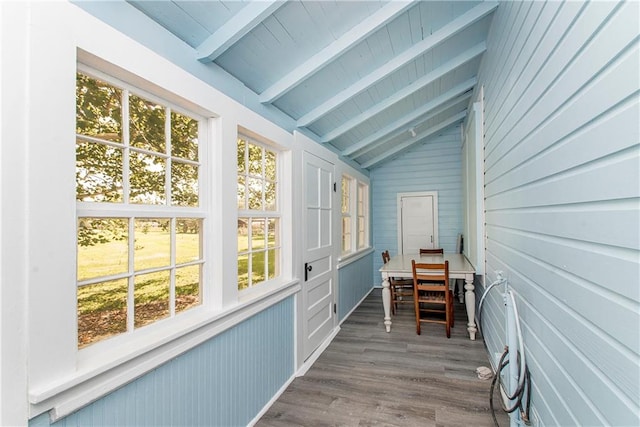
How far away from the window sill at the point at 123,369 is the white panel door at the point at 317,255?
110 cm

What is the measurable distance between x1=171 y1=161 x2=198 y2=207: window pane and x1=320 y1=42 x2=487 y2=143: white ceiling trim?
2.21 meters

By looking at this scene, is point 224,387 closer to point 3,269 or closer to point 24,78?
point 3,269

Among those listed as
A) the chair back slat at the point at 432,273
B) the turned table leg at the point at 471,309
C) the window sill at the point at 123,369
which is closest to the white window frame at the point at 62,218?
the window sill at the point at 123,369

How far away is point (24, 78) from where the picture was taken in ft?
3.22

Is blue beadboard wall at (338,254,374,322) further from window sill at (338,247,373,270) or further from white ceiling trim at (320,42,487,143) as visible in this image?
white ceiling trim at (320,42,487,143)

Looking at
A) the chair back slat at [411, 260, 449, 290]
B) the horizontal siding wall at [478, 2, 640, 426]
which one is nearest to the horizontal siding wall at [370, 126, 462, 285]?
A: the chair back slat at [411, 260, 449, 290]

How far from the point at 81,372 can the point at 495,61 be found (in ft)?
10.7

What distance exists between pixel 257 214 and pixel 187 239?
685mm

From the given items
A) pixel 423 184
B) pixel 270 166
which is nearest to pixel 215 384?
pixel 270 166

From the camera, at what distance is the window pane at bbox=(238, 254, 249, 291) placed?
2.24 m

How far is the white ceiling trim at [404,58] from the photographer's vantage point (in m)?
2.46

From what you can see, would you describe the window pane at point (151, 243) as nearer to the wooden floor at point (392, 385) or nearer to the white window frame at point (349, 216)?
the wooden floor at point (392, 385)

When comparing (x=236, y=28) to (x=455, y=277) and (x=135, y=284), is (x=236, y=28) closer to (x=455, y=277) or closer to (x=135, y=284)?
(x=135, y=284)

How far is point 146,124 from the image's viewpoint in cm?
151
